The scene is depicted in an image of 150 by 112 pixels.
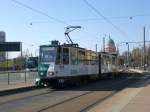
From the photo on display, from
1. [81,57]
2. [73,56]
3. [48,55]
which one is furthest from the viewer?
[81,57]

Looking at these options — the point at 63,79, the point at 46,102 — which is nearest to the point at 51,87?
the point at 63,79

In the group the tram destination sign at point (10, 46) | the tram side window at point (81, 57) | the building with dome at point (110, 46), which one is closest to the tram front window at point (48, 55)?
the tram side window at point (81, 57)

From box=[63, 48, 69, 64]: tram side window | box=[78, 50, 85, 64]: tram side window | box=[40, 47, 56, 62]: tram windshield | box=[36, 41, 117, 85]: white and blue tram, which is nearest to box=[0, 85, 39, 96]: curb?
box=[36, 41, 117, 85]: white and blue tram

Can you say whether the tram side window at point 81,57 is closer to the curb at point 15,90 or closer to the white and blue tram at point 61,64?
the white and blue tram at point 61,64

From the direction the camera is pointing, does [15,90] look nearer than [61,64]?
Yes

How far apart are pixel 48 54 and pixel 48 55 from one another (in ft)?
0.26

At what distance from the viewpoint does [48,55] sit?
32.2 m

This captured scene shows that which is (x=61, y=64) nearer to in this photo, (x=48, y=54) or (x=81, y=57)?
(x=48, y=54)

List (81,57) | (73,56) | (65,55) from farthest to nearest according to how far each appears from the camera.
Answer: (81,57) < (73,56) < (65,55)

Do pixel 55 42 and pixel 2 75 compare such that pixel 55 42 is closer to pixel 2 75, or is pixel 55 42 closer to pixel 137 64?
pixel 2 75

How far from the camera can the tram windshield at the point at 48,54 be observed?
32.0 m

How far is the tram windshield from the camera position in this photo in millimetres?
32031

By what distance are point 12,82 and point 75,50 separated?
7.50m

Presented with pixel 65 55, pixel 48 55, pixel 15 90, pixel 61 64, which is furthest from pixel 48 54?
pixel 15 90
